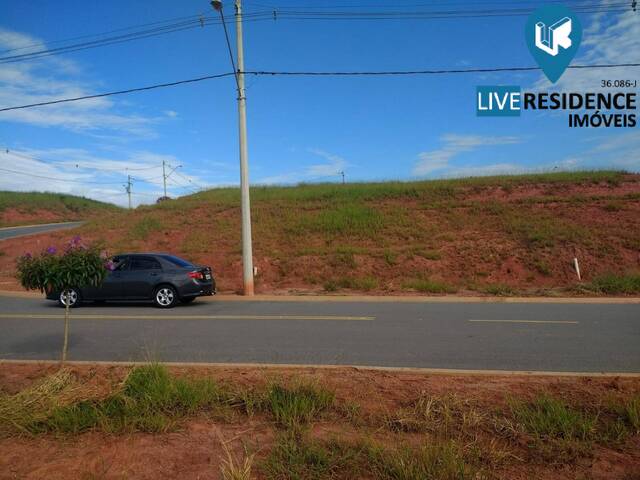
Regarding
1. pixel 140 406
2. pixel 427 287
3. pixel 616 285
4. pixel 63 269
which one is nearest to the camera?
pixel 140 406

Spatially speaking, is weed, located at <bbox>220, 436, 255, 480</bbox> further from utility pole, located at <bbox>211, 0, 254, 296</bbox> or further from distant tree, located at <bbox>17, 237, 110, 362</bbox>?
utility pole, located at <bbox>211, 0, 254, 296</bbox>

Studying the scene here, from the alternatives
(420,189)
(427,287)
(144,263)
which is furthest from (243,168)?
(420,189)

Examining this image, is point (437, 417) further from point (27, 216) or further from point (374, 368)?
point (27, 216)

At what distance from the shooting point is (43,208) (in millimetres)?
63250

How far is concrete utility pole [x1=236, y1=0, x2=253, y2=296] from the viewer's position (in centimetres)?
1566

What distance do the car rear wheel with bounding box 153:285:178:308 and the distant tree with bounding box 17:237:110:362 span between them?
652cm

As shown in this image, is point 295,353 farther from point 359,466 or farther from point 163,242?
point 163,242

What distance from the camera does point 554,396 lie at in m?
4.66

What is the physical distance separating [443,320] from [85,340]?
6.81m

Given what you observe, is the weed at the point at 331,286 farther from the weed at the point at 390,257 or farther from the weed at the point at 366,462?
the weed at the point at 366,462

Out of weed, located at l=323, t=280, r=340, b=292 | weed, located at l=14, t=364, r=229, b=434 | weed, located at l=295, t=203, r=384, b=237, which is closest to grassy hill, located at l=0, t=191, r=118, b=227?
weed, located at l=295, t=203, r=384, b=237

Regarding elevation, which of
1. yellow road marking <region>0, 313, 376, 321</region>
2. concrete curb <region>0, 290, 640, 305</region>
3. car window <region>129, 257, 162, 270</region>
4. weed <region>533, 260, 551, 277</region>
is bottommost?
concrete curb <region>0, 290, 640, 305</region>

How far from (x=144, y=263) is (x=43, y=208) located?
59.3 meters

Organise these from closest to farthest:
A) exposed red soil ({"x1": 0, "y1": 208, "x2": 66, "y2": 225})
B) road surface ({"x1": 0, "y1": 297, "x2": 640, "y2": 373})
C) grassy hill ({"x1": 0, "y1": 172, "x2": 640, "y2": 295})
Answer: road surface ({"x1": 0, "y1": 297, "x2": 640, "y2": 373}) → grassy hill ({"x1": 0, "y1": 172, "x2": 640, "y2": 295}) → exposed red soil ({"x1": 0, "y1": 208, "x2": 66, "y2": 225})
